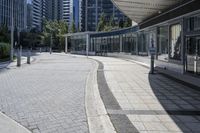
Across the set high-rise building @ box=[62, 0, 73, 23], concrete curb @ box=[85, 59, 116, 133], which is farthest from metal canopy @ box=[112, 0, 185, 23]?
high-rise building @ box=[62, 0, 73, 23]

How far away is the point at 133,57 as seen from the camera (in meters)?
36.8

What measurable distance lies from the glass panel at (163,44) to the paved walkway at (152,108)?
26.8 ft

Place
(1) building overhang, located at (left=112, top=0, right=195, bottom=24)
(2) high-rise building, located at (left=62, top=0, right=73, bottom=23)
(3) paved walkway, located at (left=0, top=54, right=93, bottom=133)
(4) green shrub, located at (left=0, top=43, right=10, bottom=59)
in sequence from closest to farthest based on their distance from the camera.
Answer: (3) paved walkway, located at (left=0, top=54, right=93, bottom=133) → (1) building overhang, located at (left=112, top=0, right=195, bottom=24) → (4) green shrub, located at (left=0, top=43, right=10, bottom=59) → (2) high-rise building, located at (left=62, top=0, right=73, bottom=23)

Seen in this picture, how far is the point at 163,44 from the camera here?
22172 millimetres

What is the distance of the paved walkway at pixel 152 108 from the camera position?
22.7 ft

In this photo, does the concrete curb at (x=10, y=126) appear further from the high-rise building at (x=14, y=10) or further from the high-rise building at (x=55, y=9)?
the high-rise building at (x=55, y=9)

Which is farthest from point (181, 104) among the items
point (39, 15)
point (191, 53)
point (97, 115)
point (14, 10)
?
point (39, 15)

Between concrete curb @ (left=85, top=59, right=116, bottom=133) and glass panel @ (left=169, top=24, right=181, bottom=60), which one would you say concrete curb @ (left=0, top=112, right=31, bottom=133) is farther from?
glass panel @ (left=169, top=24, right=181, bottom=60)

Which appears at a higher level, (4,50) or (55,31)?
(55,31)

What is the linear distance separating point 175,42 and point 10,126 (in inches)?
524

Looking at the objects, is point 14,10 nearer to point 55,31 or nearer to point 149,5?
point 55,31

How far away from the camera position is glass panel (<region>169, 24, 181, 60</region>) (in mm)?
17828

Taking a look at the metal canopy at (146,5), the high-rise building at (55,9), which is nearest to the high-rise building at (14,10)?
the high-rise building at (55,9)

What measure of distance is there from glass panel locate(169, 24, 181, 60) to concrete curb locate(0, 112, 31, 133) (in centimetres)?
1205
